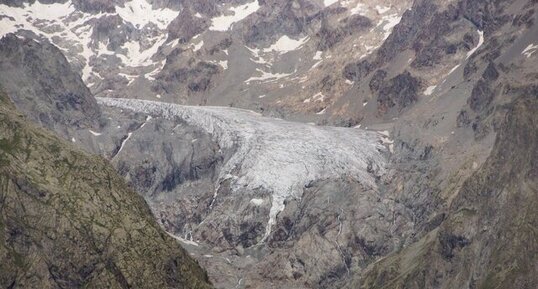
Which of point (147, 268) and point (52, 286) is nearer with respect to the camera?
point (52, 286)

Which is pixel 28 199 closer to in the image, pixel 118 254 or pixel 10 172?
→ pixel 10 172

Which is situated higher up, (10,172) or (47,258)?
(10,172)

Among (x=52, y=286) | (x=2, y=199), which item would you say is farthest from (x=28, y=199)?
(x=52, y=286)

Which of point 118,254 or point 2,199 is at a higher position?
point 2,199

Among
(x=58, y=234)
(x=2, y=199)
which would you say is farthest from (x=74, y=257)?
(x=2, y=199)

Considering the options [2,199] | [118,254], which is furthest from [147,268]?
[2,199]

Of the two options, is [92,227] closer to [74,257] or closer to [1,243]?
[74,257]

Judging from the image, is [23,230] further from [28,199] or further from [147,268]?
[147,268]
